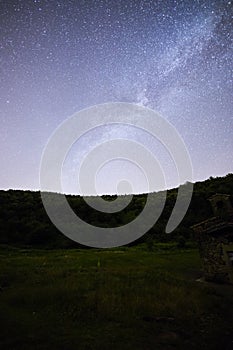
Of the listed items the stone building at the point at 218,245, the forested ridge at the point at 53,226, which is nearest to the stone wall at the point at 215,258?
the stone building at the point at 218,245

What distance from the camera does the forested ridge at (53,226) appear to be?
4669 centimetres

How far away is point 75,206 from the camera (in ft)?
205

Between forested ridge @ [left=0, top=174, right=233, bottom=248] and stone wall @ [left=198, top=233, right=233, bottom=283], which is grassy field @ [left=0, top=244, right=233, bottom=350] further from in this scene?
forested ridge @ [left=0, top=174, right=233, bottom=248]

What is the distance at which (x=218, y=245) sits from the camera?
21969mm

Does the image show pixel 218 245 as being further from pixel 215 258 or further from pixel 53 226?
pixel 53 226

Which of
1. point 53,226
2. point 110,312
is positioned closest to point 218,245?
point 110,312

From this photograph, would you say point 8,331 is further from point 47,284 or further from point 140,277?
point 140,277

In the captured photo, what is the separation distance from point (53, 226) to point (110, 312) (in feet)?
131

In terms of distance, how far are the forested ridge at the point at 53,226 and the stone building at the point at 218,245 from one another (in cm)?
1964

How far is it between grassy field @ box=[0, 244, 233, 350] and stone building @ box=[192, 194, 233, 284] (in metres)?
1.86

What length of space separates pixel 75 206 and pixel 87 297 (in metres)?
47.9

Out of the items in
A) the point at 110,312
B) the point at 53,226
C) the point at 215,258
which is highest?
the point at 53,226

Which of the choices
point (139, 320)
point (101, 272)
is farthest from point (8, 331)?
point (101, 272)

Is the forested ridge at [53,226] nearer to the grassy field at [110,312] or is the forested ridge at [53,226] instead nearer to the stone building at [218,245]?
the stone building at [218,245]
